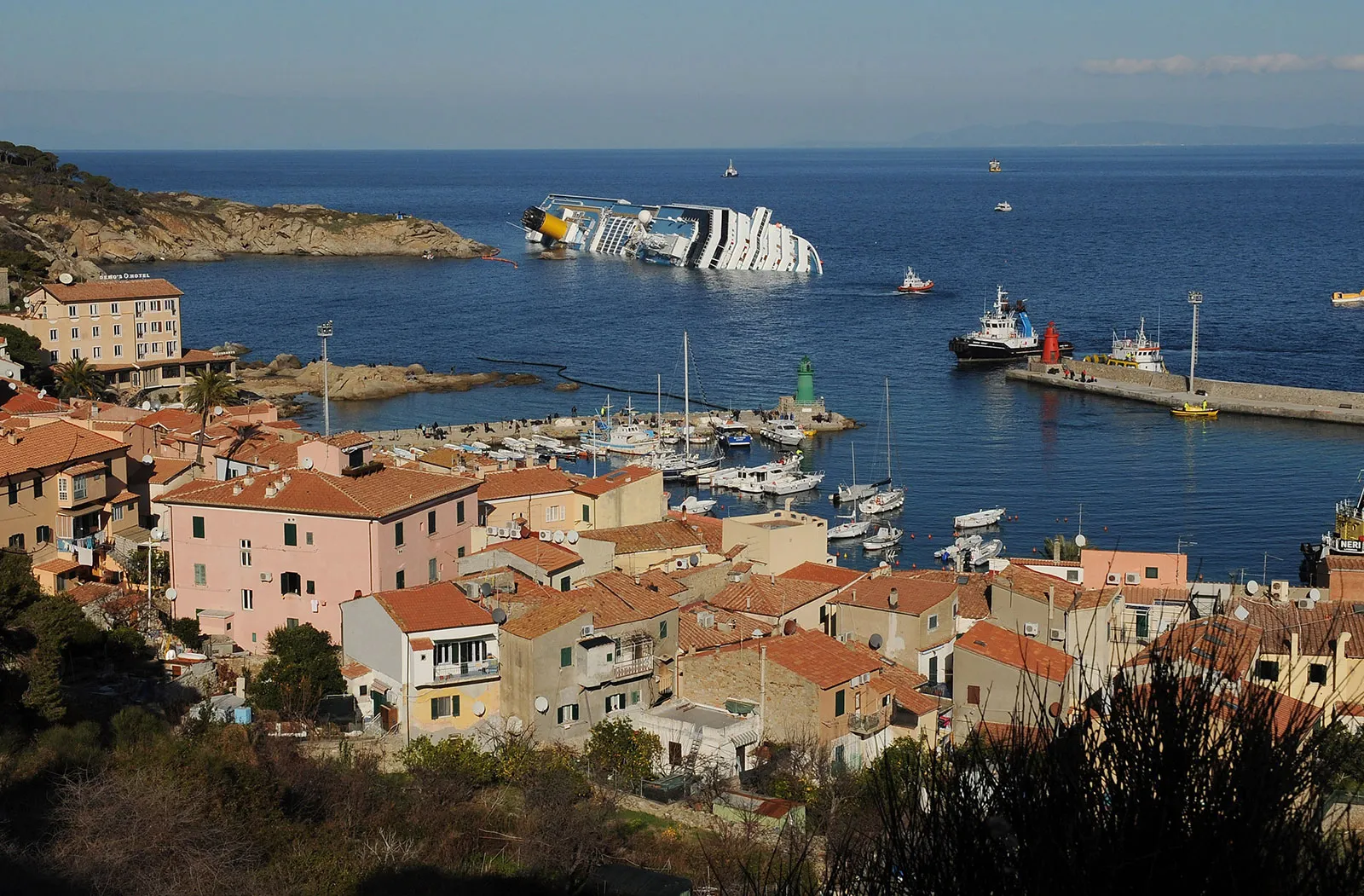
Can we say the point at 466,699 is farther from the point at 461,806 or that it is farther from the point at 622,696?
the point at 461,806

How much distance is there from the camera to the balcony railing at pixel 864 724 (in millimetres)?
16281

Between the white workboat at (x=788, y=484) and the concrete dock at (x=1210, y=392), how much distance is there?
48.0 ft

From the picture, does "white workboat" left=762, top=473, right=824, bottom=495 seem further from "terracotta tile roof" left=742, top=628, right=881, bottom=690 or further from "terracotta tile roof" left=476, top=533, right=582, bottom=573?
"terracotta tile roof" left=742, top=628, right=881, bottom=690

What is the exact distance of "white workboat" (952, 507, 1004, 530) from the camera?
3089cm

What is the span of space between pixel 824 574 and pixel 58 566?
9.83 meters

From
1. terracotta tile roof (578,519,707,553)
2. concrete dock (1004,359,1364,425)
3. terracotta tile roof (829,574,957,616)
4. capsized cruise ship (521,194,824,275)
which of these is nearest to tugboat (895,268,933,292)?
capsized cruise ship (521,194,824,275)

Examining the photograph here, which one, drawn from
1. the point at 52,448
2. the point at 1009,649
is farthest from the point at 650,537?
the point at 52,448

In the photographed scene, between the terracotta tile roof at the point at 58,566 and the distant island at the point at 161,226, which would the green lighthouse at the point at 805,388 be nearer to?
the terracotta tile roof at the point at 58,566

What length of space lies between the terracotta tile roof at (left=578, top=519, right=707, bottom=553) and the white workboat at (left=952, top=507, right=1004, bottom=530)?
9.00 m

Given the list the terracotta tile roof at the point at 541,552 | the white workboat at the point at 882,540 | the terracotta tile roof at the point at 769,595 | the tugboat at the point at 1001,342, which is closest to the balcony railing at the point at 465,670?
the terracotta tile roof at the point at 541,552

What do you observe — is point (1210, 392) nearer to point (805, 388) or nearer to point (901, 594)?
point (805, 388)

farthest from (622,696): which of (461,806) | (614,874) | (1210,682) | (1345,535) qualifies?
(1345,535)

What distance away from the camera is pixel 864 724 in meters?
16.3

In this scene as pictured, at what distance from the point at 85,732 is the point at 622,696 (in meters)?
5.39
